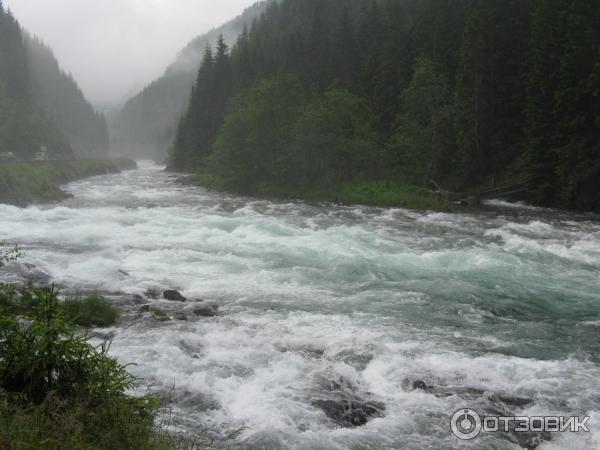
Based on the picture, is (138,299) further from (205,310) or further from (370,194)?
(370,194)

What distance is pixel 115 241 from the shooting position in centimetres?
2022

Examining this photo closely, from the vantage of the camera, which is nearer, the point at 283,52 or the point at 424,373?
the point at 424,373

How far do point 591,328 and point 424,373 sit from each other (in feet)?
18.3

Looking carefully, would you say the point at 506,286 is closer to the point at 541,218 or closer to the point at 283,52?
the point at 541,218

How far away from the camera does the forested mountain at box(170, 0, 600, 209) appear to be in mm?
30219

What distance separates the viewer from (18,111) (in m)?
75.5

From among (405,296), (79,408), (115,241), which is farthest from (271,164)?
(79,408)

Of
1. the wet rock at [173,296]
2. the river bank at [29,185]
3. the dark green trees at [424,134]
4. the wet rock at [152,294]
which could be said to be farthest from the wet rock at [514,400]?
the dark green trees at [424,134]

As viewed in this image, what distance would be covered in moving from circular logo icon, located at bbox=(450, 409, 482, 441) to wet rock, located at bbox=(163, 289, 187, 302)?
26.3 ft

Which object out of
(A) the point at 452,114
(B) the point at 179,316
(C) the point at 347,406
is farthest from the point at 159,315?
(A) the point at 452,114

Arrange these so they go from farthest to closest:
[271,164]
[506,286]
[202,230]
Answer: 1. [271,164]
2. [202,230]
3. [506,286]

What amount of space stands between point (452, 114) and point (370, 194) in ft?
35.1

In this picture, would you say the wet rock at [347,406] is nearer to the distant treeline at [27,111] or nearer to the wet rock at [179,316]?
the wet rock at [179,316]

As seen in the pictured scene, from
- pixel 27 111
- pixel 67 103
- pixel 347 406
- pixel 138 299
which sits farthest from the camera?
pixel 67 103
